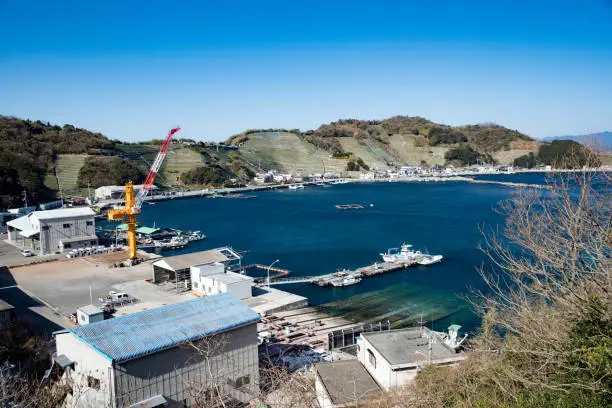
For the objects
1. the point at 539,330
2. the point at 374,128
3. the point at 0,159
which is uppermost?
the point at 374,128

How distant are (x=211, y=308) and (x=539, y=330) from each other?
4.81 metres

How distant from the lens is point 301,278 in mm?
16891

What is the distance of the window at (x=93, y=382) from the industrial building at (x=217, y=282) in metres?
6.31

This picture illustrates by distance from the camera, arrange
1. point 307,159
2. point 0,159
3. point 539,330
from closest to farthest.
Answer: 1. point 539,330
2. point 0,159
3. point 307,159

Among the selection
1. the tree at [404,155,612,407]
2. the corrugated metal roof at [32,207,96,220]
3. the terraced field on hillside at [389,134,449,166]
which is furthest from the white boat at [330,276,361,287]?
the terraced field on hillside at [389,134,449,166]

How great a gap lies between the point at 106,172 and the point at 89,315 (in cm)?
3546

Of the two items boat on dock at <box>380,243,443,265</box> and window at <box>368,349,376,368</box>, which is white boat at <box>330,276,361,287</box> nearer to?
boat on dock at <box>380,243,443,265</box>

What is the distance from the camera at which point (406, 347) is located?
749 centimetres

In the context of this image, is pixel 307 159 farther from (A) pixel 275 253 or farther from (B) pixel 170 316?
(B) pixel 170 316

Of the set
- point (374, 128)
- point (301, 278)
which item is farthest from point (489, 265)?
point (374, 128)

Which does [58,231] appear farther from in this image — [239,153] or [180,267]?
[239,153]

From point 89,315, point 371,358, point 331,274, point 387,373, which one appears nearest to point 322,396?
point 387,373

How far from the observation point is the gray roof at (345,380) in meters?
6.32

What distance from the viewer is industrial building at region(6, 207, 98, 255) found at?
1889 cm
